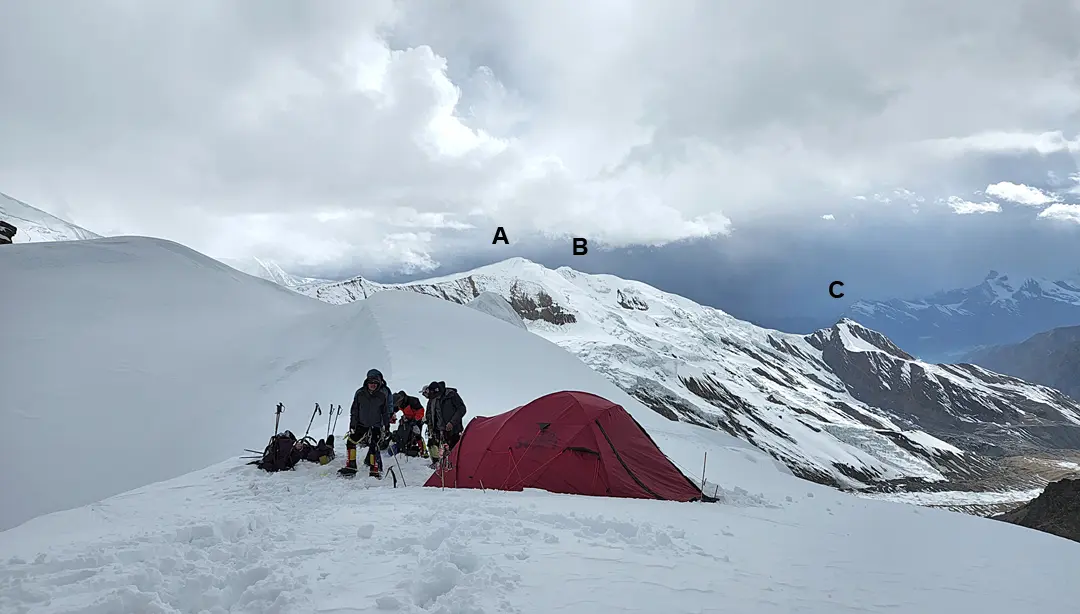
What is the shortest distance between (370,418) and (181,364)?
18.0 m

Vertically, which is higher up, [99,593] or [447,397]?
[447,397]

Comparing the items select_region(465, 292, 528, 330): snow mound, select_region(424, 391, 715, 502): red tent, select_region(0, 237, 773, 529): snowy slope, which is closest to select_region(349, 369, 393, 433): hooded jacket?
select_region(424, 391, 715, 502): red tent

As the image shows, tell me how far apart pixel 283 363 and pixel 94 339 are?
8.06m

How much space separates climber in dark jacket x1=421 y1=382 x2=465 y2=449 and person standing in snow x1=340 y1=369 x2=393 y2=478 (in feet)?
4.39

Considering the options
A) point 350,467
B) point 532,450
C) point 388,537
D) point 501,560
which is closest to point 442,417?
point 350,467

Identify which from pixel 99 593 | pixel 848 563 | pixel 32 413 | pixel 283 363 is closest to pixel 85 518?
pixel 99 593

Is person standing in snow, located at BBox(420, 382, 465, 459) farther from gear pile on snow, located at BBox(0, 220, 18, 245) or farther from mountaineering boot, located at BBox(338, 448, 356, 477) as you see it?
gear pile on snow, located at BBox(0, 220, 18, 245)

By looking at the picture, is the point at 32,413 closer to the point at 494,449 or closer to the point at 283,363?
the point at 283,363

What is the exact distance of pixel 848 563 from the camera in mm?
7445

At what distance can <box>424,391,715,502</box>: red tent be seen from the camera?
11.8 metres

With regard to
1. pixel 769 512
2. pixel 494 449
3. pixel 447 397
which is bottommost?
pixel 769 512

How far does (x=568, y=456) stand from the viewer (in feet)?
39.2

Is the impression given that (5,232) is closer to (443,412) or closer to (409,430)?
(409,430)

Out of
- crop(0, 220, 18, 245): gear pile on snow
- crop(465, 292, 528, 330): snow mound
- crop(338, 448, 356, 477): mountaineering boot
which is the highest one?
crop(465, 292, 528, 330): snow mound
